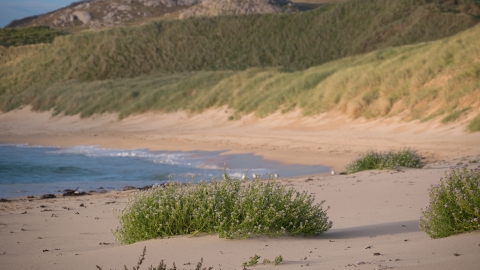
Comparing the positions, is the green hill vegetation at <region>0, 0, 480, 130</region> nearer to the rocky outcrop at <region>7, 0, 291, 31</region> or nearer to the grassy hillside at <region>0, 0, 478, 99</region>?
the grassy hillside at <region>0, 0, 478, 99</region>

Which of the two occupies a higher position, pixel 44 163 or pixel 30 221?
pixel 44 163

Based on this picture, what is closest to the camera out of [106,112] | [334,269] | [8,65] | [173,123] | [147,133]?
[334,269]

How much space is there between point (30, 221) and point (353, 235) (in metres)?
4.43

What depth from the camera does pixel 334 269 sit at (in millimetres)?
4445

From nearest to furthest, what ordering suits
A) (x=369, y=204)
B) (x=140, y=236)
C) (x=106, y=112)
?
(x=140, y=236) < (x=369, y=204) < (x=106, y=112)

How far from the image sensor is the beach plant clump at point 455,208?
503 cm

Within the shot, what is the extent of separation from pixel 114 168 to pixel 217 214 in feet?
39.1

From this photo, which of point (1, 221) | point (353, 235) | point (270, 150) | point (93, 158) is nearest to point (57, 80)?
point (93, 158)

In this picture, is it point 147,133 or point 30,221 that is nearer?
point 30,221

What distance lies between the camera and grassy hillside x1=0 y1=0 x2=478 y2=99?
51031 mm

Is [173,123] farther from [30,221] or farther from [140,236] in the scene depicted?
[140,236]

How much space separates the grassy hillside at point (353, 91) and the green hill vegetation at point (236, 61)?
81mm

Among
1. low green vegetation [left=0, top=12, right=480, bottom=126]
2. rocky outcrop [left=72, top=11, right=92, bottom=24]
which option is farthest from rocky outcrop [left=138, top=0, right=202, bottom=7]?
low green vegetation [left=0, top=12, right=480, bottom=126]

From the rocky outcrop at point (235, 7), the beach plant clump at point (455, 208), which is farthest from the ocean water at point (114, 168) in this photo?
the rocky outcrop at point (235, 7)
